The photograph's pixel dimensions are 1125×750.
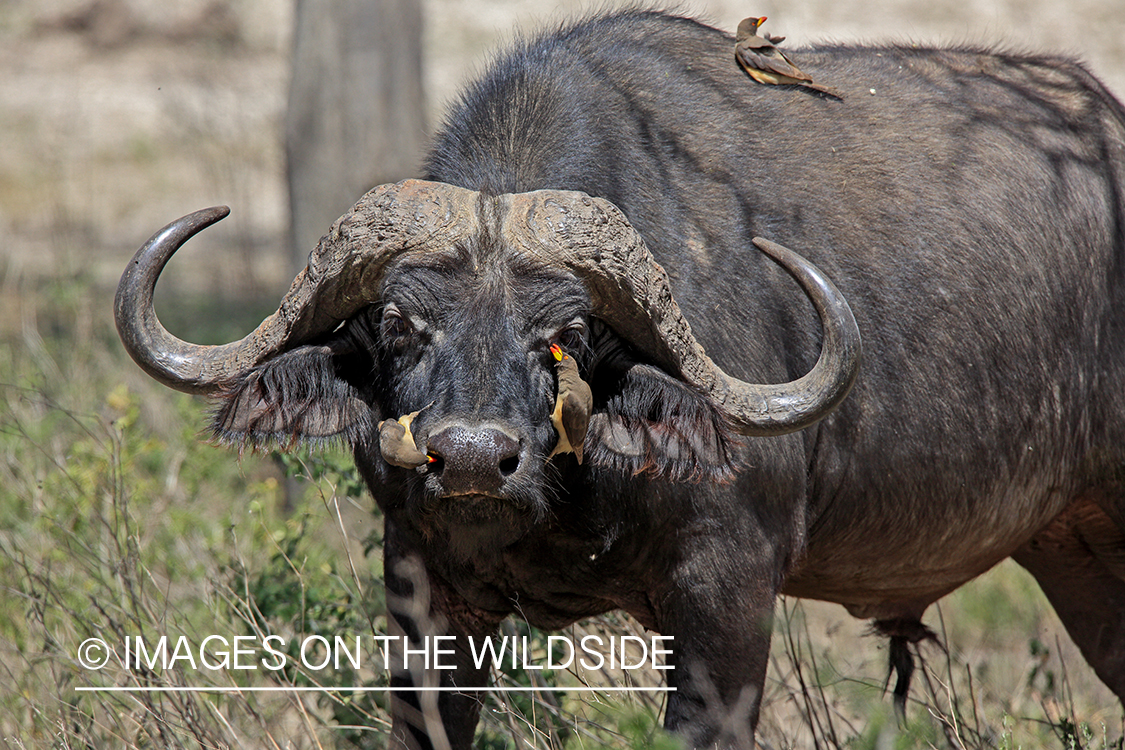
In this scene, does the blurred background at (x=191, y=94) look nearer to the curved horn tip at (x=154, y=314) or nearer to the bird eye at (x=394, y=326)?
the curved horn tip at (x=154, y=314)

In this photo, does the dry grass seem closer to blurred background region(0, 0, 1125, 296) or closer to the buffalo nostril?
the buffalo nostril

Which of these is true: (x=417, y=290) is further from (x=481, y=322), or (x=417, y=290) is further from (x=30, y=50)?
(x=30, y=50)

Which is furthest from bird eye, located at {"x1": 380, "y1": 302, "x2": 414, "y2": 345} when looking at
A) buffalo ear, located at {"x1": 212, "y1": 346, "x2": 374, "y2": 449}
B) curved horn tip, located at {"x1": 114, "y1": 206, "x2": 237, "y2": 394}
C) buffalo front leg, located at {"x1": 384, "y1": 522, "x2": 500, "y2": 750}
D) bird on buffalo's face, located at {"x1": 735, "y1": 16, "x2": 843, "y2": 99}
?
bird on buffalo's face, located at {"x1": 735, "y1": 16, "x2": 843, "y2": 99}

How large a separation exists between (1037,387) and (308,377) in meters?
2.45

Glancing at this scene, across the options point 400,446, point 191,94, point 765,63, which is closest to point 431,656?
point 400,446

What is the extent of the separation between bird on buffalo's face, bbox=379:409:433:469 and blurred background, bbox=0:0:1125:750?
0.55 metres

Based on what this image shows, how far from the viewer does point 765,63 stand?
4051 millimetres

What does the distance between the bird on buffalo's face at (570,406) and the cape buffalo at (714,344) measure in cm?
5

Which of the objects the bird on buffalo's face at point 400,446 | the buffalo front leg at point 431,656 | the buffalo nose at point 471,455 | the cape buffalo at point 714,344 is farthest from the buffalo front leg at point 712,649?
the bird on buffalo's face at point 400,446

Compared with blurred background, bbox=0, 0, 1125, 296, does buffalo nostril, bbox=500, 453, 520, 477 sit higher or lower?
higher

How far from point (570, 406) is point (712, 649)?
86 centimetres

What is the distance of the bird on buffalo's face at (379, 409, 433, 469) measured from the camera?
2.81 m

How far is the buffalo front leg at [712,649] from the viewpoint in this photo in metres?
3.23

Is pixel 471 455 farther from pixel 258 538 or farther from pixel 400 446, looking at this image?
pixel 258 538
